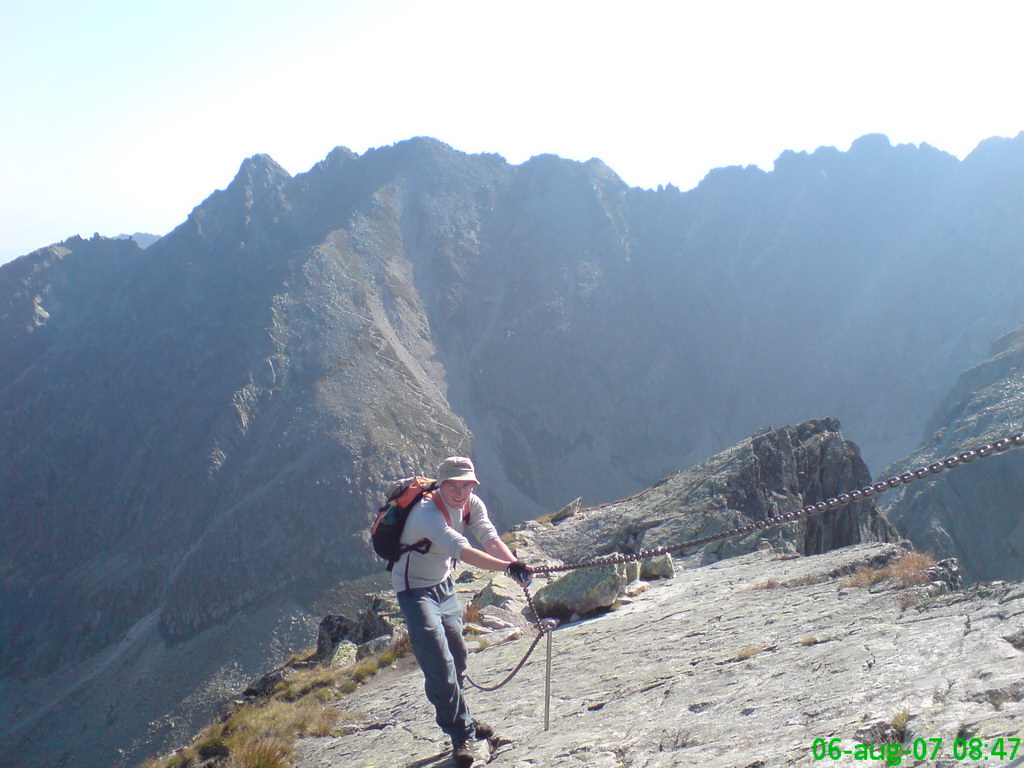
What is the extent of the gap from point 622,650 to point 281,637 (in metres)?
68.0

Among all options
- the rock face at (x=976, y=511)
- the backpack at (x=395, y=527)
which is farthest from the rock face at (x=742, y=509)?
the backpack at (x=395, y=527)

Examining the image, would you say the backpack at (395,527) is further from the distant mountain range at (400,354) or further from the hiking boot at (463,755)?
the distant mountain range at (400,354)

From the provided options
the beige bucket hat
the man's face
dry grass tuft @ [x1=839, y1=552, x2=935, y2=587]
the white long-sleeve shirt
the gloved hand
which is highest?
the beige bucket hat

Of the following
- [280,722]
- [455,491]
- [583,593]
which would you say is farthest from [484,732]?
[583,593]

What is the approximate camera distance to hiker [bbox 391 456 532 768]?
7.11m

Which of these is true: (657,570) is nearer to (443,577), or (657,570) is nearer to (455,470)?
(443,577)

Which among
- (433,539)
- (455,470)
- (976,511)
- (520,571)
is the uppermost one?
(455,470)

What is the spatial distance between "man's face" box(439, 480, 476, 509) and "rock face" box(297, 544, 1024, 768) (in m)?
2.57

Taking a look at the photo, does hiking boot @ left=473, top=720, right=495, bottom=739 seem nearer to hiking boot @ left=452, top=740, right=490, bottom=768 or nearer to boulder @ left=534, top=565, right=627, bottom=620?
hiking boot @ left=452, top=740, right=490, bottom=768

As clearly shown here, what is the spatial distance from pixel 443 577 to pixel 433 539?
2.29ft

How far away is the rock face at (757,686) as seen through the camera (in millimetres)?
5199

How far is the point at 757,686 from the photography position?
716cm

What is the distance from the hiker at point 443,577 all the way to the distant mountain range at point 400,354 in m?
66.5

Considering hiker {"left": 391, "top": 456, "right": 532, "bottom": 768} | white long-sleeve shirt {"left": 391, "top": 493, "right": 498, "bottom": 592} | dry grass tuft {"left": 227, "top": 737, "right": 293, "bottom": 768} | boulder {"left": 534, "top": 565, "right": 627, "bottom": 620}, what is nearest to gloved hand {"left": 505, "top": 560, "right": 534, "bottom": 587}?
hiker {"left": 391, "top": 456, "right": 532, "bottom": 768}
